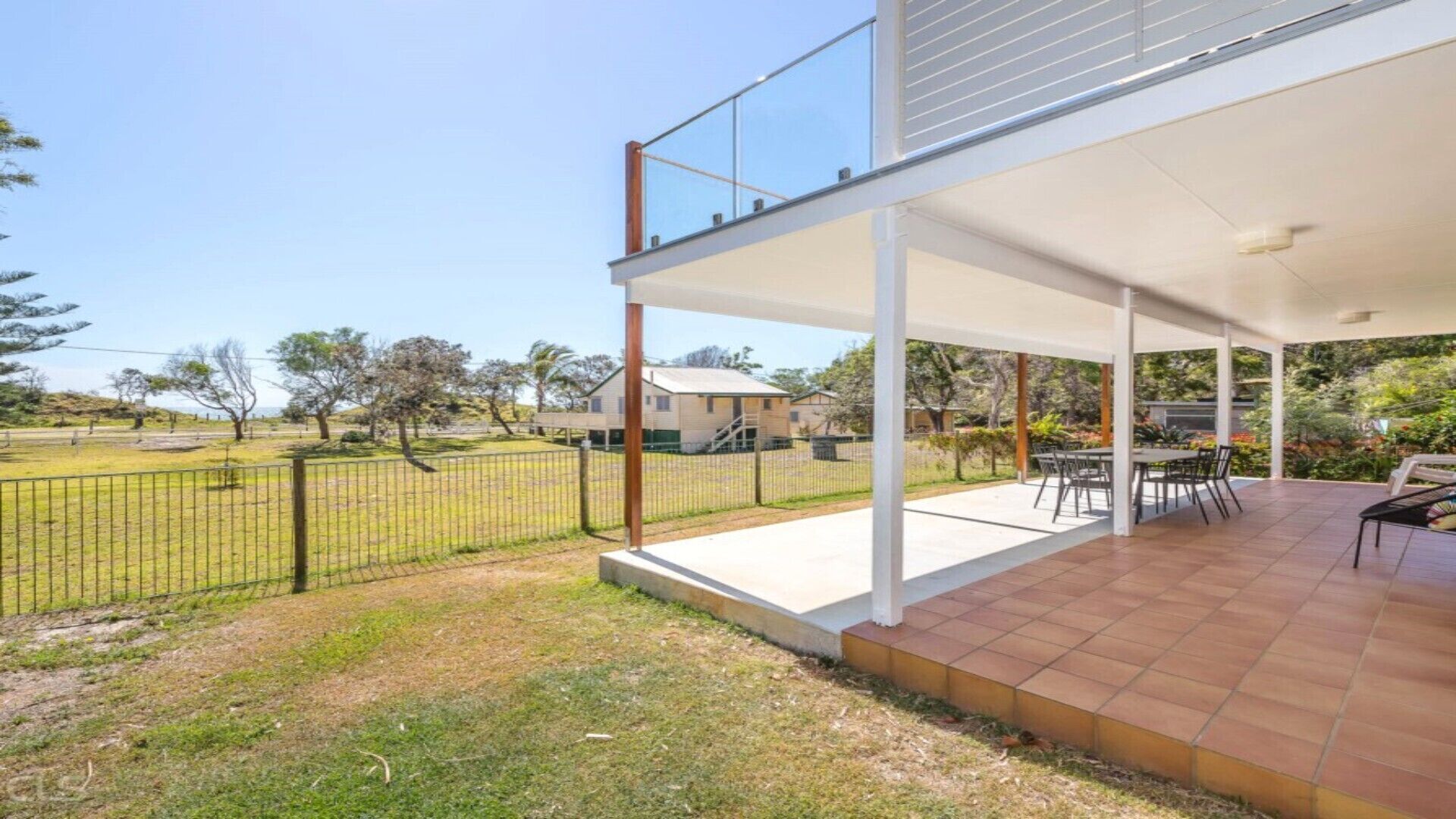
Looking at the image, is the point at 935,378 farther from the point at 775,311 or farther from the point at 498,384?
the point at 498,384

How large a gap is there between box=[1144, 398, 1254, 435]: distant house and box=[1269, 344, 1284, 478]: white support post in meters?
7.66

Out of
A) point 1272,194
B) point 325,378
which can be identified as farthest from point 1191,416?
point 325,378

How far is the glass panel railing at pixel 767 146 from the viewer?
3779mm

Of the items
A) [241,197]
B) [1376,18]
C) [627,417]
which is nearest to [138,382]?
[241,197]

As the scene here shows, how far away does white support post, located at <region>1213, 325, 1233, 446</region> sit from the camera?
8398mm

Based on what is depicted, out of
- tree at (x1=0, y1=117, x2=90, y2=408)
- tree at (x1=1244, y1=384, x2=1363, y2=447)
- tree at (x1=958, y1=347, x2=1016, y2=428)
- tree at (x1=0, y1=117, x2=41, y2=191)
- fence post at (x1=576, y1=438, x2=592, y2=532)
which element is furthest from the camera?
tree at (x1=958, y1=347, x2=1016, y2=428)

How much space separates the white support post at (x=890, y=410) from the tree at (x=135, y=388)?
136 ft

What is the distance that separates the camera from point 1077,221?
3752 millimetres

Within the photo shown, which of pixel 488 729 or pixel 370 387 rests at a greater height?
pixel 370 387

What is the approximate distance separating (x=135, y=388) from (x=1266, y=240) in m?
45.0

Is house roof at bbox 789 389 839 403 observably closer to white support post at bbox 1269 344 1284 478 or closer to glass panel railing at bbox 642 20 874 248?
white support post at bbox 1269 344 1284 478

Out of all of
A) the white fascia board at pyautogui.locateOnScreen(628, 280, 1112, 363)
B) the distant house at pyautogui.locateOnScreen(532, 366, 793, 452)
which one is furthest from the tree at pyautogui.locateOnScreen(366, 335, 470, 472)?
the white fascia board at pyautogui.locateOnScreen(628, 280, 1112, 363)

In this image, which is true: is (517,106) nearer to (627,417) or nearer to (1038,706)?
(627,417)

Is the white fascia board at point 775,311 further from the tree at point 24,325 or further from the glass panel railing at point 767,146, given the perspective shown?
the tree at point 24,325
